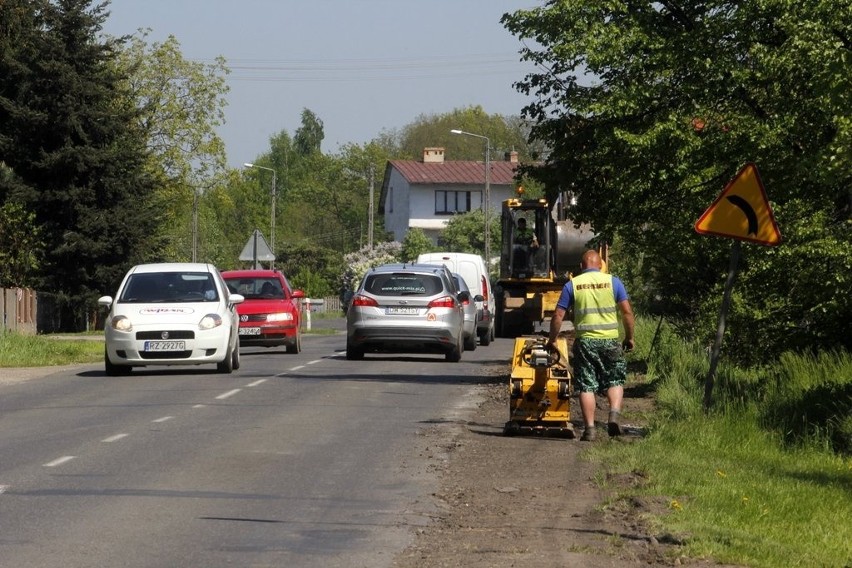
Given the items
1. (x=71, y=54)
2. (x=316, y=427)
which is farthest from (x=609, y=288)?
(x=71, y=54)

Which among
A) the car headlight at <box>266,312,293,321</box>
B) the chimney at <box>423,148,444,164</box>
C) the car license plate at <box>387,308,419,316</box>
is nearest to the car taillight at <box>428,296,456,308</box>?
the car license plate at <box>387,308,419,316</box>

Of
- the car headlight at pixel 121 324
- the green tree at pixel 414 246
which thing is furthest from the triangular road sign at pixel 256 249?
the green tree at pixel 414 246

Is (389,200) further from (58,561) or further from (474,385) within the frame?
(58,561)

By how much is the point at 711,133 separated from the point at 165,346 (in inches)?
334

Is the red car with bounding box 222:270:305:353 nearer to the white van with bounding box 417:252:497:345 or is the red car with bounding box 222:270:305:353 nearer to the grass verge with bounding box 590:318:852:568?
the white van with bounding box 417:252:497:345

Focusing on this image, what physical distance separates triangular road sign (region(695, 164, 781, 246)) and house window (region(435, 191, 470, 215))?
337 ft

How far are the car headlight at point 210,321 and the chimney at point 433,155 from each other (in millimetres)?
99167

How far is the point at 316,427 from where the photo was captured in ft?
51.5

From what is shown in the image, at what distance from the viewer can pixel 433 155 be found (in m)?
124

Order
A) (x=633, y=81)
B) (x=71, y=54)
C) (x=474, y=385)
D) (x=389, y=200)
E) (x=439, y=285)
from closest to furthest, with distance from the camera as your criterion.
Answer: (x=633, y=81) → (x=474, y=385) → (x=439, y=285) → (x=71, y=54) → (x=389, y=200)

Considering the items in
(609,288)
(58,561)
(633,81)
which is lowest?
(58,561)

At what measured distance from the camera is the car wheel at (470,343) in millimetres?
33191

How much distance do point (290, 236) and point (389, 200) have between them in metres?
17.4

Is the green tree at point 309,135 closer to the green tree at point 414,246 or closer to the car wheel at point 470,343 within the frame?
the green tree at point 414,246
